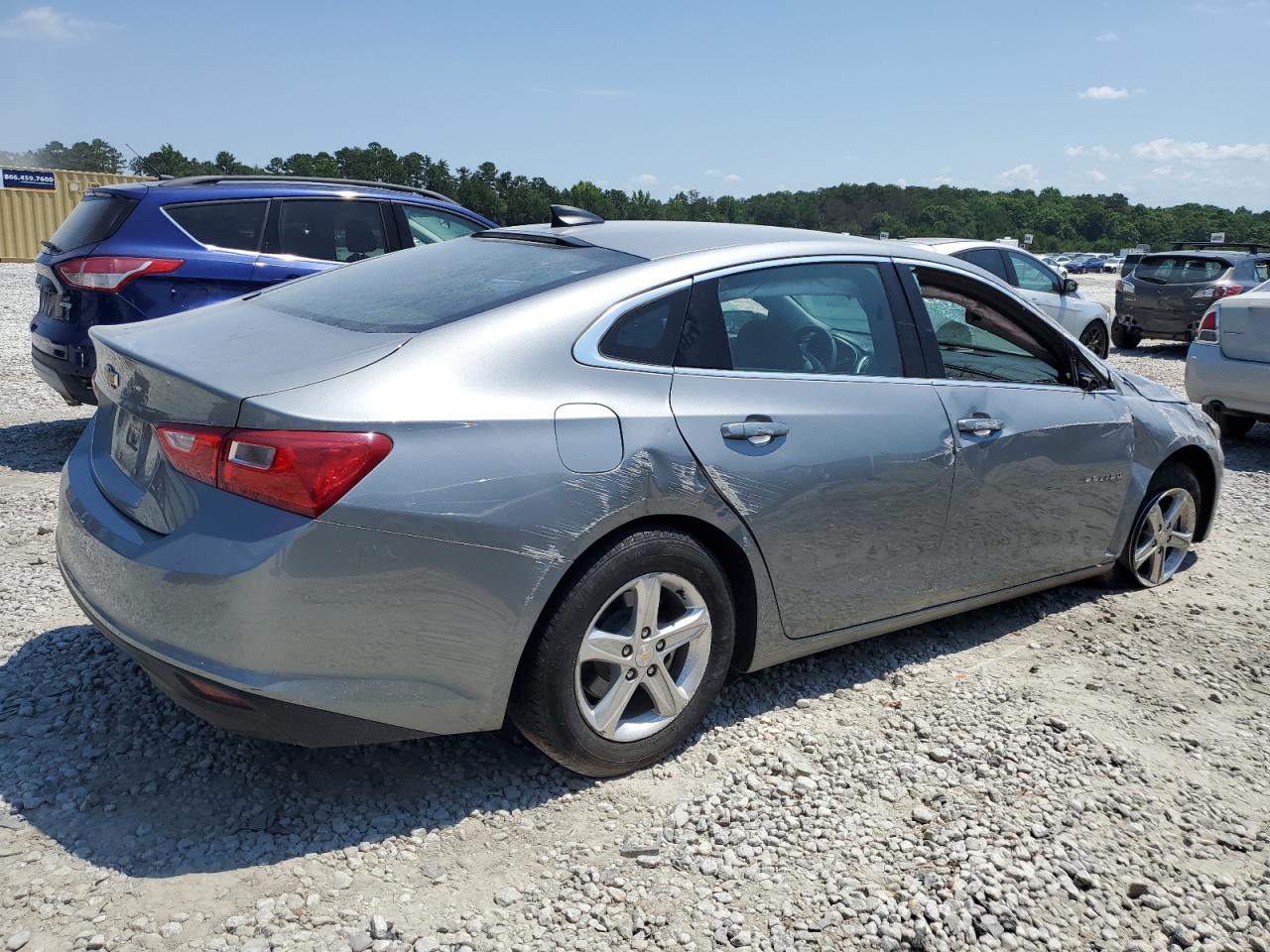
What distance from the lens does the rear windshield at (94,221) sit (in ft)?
21.6

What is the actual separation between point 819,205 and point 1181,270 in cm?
5529

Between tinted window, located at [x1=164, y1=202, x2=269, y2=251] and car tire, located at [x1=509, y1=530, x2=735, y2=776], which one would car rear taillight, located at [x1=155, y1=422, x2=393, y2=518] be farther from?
tinted window, located at [x1=164, y1=202, x2=269, y2=251]

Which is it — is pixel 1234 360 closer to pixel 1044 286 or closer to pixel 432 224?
pixel 1044 286

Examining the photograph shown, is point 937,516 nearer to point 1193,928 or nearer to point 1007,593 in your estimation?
point 1007,593

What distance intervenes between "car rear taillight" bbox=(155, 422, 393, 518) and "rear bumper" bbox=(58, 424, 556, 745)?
4cm

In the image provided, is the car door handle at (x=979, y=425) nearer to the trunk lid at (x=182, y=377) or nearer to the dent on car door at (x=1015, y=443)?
the dent on car door at (x=1015, y=443)

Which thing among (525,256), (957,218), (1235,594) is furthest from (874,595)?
(957,218)

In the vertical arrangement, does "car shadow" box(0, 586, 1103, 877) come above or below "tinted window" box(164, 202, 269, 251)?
below

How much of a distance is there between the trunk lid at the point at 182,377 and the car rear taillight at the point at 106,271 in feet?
11.2

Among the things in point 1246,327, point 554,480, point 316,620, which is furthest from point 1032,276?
point 316,620

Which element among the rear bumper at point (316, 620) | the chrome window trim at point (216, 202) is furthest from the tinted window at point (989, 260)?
the rear bumper at point (316, 620)

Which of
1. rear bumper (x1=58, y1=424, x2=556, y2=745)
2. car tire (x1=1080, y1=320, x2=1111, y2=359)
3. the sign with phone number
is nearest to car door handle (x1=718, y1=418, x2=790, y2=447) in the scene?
rear bumper (x1=58, y1=424, x2=556, y2=745)

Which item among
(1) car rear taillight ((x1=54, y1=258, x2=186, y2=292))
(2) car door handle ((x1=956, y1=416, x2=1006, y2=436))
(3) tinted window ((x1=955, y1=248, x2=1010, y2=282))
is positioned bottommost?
(2) car door handle ((x1=956, y1=416, x2=1006, y2=436))

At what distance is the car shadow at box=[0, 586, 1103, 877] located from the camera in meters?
2.79
